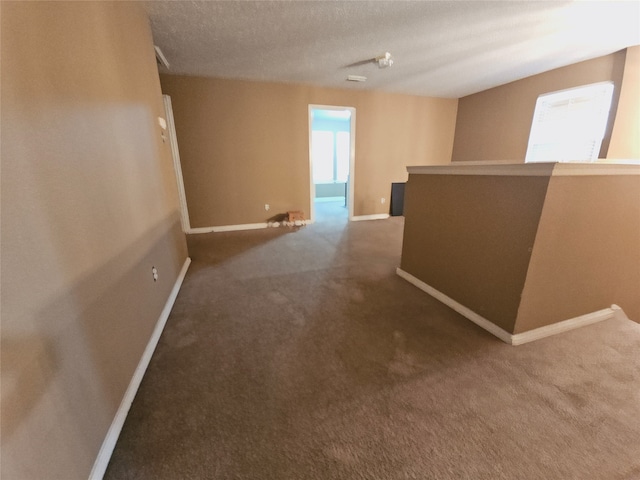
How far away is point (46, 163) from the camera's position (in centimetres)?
88

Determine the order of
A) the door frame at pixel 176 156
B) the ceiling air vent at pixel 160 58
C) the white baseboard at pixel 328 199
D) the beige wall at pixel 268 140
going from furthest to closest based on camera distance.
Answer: the white baseboard at pixel 328 199
the beige wall at pixel 268 140
the door frame at pixel 176 156
the ceiling air vent at pixel 160 58

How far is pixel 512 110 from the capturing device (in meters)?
4.55

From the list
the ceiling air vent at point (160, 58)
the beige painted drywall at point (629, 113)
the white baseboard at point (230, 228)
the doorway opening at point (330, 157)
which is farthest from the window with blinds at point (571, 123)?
the ceiling air vent at point (160, 58)

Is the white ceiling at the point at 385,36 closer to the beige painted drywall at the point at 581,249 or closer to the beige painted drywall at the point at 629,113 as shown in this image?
the beige painted drywall at the point at 629,113

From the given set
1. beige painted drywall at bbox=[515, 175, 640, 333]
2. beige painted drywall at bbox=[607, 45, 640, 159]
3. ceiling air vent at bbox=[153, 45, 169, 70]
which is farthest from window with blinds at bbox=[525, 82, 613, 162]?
ceiling air vent at bbox=[153, 45, 169, 70]

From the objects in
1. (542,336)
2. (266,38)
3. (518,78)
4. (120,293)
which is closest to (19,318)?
(120,293)

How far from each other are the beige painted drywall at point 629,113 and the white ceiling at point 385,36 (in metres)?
0.24

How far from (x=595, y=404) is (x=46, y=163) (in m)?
2.53

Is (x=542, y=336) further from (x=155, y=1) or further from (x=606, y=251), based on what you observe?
(x=155, y=1)

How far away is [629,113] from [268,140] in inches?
194

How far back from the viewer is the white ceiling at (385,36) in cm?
232

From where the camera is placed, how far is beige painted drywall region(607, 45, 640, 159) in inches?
125

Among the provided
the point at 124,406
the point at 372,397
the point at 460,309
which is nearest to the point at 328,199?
the point at 460,309

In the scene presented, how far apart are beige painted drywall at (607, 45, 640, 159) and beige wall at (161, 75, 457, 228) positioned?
266 cm
